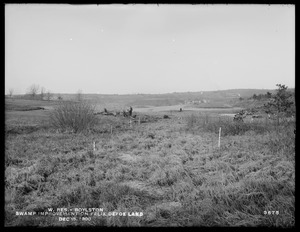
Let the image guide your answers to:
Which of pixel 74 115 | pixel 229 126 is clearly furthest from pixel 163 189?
pixel 74 115

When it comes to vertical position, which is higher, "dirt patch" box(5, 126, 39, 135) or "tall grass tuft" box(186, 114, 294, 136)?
"tall grass tuft" box(186, 114, 294, 136)

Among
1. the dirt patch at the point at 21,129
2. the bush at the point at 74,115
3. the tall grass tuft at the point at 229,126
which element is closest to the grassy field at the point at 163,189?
the tall grass tuft at the point at 229,126

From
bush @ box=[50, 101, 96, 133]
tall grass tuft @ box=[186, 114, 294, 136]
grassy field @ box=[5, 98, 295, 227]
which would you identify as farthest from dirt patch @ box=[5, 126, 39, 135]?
tall grass tuft @ box=[186, 114, 294, 136]

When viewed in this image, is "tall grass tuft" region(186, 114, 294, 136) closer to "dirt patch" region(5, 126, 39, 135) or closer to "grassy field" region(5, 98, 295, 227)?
"grassy field" region(5, 98, 295, 227)

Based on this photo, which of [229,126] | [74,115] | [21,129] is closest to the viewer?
[229,126]

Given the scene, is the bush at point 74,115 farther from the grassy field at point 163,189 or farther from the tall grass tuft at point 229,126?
the tall grass tuft at point 229,126

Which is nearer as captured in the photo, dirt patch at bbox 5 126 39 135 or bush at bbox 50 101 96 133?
bush at bbox 50 101 96 133

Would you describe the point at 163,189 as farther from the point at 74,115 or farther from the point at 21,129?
the point at 21,129
